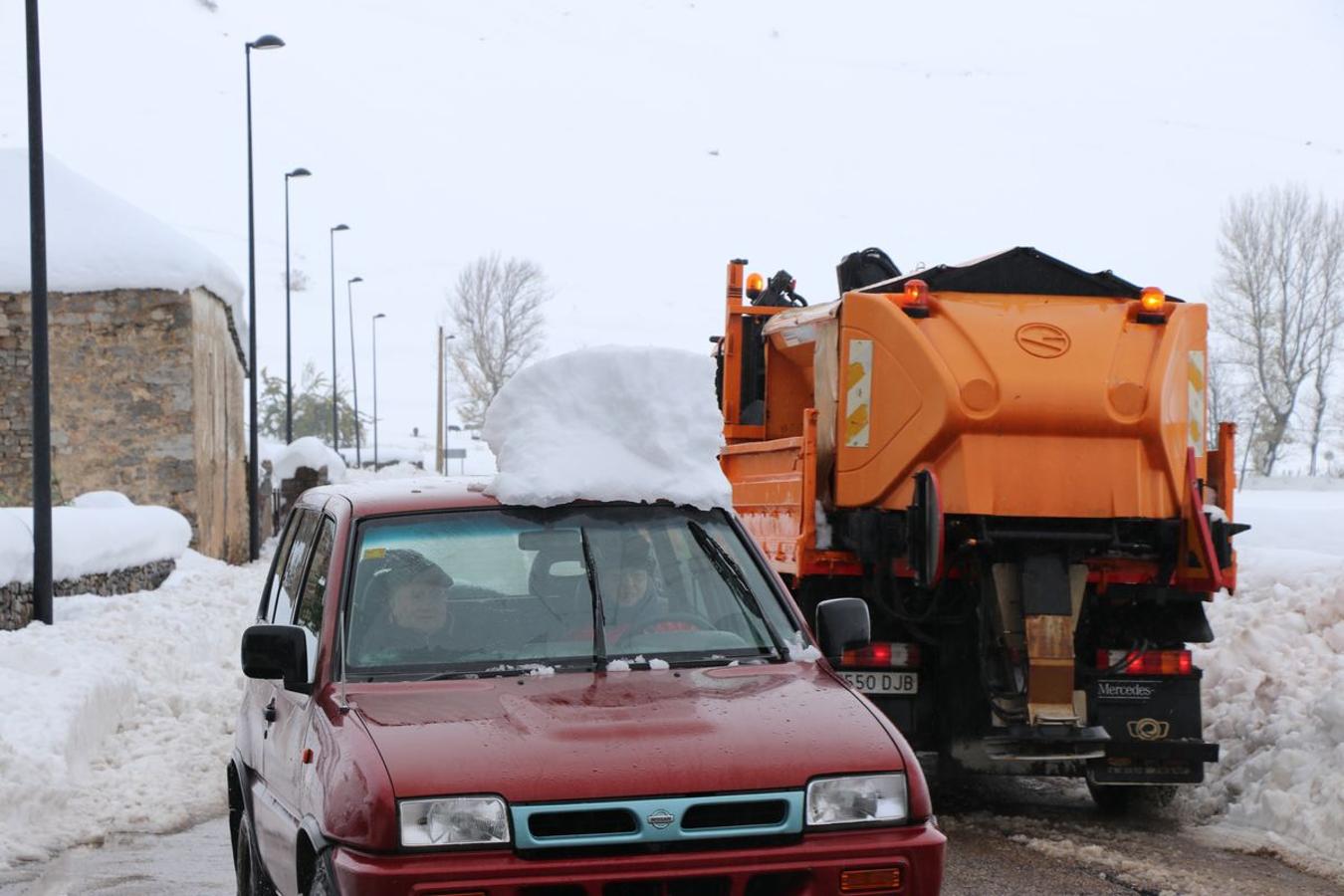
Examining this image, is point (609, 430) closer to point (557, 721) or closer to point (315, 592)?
point (315, 592)

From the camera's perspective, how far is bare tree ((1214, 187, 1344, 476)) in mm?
67625

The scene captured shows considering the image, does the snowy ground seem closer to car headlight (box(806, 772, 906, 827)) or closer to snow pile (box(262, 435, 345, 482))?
car headlight (box(806, 772, 906, 827))

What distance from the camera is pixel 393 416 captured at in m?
133

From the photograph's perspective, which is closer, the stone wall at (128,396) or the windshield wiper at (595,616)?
the windshield wiper at (595,616)

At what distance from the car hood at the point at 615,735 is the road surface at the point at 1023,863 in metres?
2.98

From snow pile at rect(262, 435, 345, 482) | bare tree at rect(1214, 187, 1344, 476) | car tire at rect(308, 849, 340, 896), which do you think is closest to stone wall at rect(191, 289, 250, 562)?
snow pile at rect(262, 435, 345, 482)

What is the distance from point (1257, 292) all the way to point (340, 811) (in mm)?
68637

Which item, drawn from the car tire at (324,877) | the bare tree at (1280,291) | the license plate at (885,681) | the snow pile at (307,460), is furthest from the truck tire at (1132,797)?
the bare tree at (1280,291)

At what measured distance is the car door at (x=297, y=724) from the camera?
5.28 m

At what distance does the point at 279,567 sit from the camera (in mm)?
7312

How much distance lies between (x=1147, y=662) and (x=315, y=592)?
545 centimetres

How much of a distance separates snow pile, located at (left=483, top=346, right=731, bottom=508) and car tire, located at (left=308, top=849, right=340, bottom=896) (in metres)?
1.40

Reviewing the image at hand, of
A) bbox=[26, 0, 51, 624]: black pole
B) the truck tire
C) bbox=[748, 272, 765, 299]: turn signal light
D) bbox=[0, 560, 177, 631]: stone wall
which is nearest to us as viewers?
the truck tire

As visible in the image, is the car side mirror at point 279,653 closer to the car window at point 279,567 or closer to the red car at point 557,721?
the red car at point 557,721
